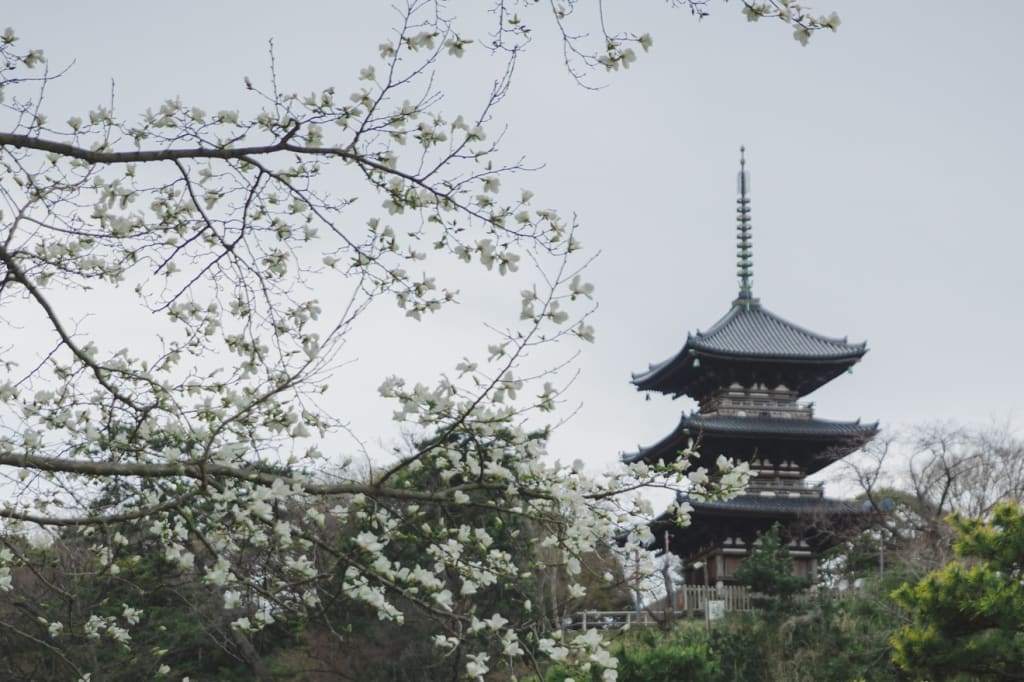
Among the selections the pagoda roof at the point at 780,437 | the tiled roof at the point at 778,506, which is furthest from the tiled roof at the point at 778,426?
the tiled roof at the point at 778,506

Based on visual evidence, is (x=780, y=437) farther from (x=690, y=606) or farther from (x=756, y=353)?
(x=690, y=606)

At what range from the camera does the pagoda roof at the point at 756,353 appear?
29141mm

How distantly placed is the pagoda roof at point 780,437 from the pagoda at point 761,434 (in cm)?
2

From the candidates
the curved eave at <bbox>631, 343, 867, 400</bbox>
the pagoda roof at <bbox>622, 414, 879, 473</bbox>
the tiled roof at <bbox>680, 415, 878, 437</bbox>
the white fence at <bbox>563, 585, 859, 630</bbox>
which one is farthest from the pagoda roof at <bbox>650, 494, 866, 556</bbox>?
the curved eave at <bbox>631, 343, 867, 400</bbox>

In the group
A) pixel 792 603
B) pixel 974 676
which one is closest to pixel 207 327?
pixel 974 676

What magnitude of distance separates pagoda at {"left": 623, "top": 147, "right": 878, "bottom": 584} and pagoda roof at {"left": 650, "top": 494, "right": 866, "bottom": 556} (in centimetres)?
3

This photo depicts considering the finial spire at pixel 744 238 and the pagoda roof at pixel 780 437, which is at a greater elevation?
the finial spire at pixel 744 238

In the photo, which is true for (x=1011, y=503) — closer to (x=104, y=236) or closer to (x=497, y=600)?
(x=104, y=236)

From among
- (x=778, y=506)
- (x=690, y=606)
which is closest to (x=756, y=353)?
Result: (x=778, y=506)

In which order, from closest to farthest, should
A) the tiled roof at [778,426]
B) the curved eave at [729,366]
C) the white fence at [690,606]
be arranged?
the white fence at [690,606]
the tiled roof at [778,426]
the curved eave at [729,366]

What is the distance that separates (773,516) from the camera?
2825 centimetres

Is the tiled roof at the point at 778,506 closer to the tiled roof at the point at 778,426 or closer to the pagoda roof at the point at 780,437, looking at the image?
the pagoda roof at the point at 780,437

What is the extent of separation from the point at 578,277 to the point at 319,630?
24.3 m

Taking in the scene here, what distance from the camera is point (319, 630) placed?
27531 millimetres
